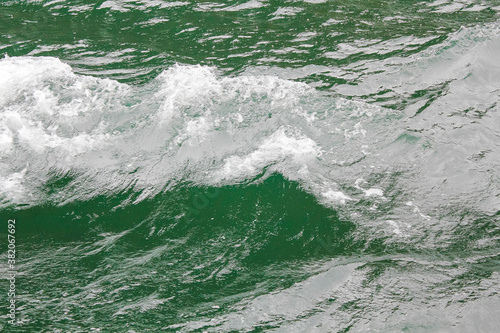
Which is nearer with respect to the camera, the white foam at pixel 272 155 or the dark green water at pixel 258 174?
the dark green water at pixel 258 174

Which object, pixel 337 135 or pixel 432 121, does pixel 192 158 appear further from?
pixel 432 121

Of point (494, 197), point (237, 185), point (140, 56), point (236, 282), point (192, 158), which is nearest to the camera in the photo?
point (236, 282)

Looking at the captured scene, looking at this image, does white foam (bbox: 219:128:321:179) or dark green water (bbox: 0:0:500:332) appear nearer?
dark green water (bbox: 0:0:500:332)

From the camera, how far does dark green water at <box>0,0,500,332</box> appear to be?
739cm

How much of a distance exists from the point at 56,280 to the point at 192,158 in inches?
139

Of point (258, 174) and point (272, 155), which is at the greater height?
point (272, 155)

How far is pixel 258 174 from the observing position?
31.2 feet

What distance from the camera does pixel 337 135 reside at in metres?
10.2

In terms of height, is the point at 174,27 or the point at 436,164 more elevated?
the point at 174,27

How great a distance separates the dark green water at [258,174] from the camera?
291 inches

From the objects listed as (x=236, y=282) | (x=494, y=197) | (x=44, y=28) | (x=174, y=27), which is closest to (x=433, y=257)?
(x=494, y=197)

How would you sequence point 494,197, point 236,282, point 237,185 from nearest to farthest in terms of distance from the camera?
point 236,282 < point 494,197 < point 237,185

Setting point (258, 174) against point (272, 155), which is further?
point (272, 155)

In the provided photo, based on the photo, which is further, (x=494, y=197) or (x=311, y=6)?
(x=311, y=6)
